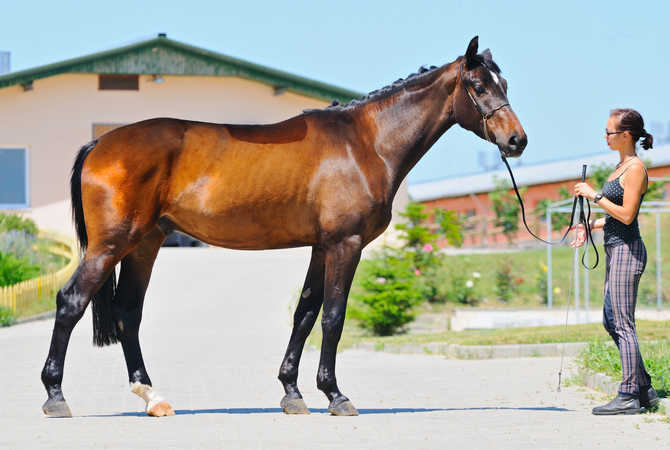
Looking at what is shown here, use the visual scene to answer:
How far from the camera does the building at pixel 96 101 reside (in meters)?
24.2

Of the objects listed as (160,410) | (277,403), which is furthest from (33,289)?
(160,410)

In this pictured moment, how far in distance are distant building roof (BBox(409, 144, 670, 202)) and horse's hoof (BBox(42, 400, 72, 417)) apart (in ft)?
111

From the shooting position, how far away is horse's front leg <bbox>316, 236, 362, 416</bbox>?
5.90 m

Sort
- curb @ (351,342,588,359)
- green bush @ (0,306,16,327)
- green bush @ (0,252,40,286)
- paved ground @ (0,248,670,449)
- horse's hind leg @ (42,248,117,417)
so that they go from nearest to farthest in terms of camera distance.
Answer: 1. paved ground @ (0,248,670,449)
2. horse's hind leg @ (42,248,117,417)
3. curb @ (351,342,588,359)
4. green bush @ (0,306,16,327)
5. green bush @ (0,252,40,286)

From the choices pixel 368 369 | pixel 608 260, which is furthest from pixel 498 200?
pixel 608 260

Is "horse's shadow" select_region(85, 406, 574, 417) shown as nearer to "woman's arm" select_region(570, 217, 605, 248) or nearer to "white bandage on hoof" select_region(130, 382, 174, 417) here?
"white bandage on hoof" select_region(130, 382, 174, 417)

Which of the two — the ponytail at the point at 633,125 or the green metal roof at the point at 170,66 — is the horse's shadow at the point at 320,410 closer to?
the ponytail at the point at 633,125

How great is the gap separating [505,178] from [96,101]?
764 inches

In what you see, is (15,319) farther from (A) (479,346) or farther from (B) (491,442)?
(B) (491,442)

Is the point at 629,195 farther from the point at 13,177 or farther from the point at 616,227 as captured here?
the point at 13,177

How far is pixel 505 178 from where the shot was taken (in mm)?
36188

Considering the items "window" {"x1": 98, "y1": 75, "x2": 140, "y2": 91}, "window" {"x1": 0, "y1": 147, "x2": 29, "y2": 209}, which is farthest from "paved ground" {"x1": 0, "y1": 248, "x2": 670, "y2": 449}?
"window" {"x1": 98, "y1": 75, "x2": 140, "y2": 91}

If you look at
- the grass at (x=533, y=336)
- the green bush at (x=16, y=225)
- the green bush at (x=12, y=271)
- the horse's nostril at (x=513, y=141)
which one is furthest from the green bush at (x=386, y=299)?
the green bush at (x=16, y=225)

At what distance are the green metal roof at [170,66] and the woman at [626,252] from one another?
18.8m
